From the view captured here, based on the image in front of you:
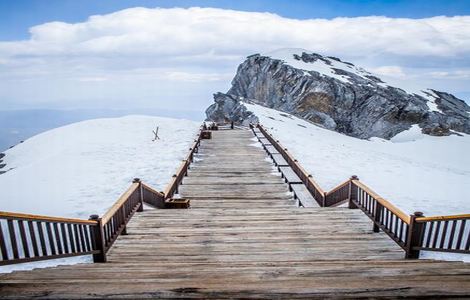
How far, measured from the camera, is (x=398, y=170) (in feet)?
54.6

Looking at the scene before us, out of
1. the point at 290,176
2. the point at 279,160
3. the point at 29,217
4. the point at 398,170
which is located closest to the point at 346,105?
the point at 398,170

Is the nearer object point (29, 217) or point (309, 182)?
point (29, 217)

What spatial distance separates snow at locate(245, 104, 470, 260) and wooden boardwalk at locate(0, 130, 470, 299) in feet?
8.46

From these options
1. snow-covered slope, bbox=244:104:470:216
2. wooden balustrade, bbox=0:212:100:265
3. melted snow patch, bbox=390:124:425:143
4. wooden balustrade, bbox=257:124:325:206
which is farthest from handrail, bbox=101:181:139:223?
melted snow patch, bbox=390:124:425:143

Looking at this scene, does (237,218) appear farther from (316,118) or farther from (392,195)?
(316,118)

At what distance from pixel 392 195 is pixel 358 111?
29.2 metres

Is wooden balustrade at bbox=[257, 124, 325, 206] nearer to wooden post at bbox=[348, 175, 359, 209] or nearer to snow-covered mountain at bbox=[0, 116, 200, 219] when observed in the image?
wooden post at bbox=[348, 175, 359, 209]

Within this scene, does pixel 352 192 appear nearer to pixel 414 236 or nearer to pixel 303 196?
pixel 303 196

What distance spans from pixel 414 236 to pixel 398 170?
12.6 meters

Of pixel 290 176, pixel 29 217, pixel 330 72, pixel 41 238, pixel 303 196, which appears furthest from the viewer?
pixel 330 72

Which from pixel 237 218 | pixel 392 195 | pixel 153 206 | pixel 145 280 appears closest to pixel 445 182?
pixel 392 195

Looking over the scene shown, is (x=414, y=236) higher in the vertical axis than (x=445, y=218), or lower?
lower

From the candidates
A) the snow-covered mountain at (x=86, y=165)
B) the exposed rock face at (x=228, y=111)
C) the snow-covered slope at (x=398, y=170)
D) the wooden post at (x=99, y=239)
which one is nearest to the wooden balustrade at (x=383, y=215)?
the snow-covered slope at (x=398, y=170)

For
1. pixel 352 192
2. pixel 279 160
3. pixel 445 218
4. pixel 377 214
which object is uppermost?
pixel 445 218
